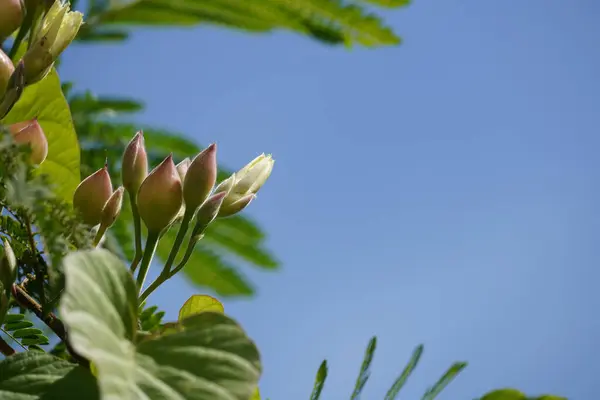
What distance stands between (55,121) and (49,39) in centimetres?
30

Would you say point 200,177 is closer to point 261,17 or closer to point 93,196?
point 93,196

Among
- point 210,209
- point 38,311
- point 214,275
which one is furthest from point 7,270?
point 214,275

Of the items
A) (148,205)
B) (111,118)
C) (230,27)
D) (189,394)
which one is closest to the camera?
(189,394)

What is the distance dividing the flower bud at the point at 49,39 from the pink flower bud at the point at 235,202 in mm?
263

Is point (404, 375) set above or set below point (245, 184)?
below

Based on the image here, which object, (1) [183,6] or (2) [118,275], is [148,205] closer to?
(2) [118,275]

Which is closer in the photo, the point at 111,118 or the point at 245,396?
the point at 245,396

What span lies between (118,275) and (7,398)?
0.13 m

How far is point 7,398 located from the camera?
1.89 feet

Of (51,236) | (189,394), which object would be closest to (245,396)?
(189,394)

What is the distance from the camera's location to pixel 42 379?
59 cm

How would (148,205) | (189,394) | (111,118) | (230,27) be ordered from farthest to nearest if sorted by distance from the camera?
(230,27) → (111,118) → (148,205) → (189,394)

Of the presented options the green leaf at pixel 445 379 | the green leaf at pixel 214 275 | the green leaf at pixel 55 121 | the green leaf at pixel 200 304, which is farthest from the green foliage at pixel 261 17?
the green leaf at pixel 445 379

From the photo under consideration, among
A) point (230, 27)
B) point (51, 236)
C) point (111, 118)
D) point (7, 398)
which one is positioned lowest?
point (7, 398)
